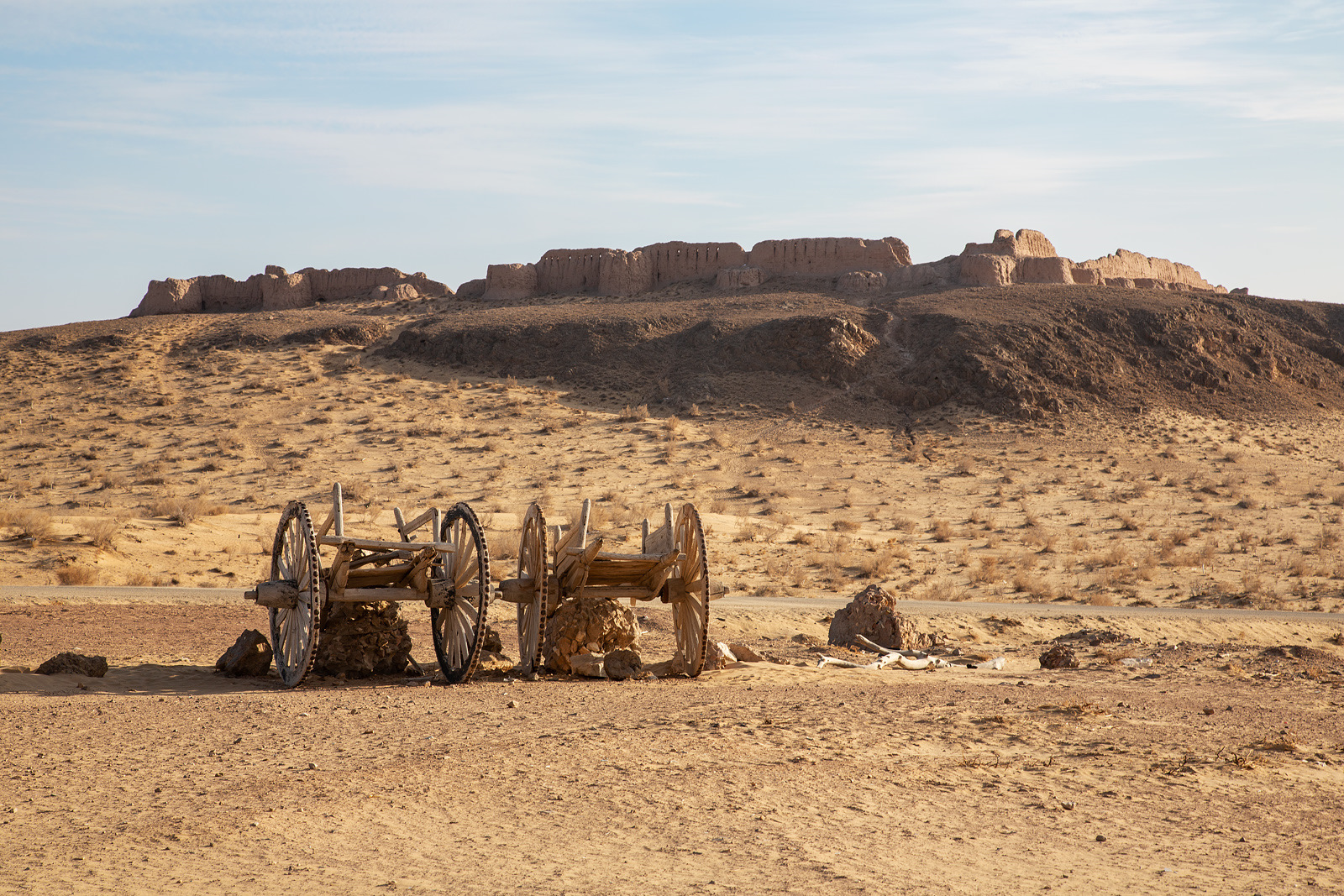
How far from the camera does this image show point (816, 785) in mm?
7789

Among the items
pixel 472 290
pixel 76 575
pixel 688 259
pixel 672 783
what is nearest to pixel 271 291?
pixel 472 290

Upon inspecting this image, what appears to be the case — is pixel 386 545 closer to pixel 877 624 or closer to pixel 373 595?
pixel 373 595

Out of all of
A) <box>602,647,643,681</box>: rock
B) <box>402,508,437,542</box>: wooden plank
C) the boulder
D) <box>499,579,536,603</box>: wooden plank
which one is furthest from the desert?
<box>402,508,437,542</box>: wooden plank

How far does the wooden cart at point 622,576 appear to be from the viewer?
11352 millimetres

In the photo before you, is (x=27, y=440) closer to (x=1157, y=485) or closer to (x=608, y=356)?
(x=608, y=356)

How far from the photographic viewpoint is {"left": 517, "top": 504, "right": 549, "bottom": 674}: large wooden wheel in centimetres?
1115

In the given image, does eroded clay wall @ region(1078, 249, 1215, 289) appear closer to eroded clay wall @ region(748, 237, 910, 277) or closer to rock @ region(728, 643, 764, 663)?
eroded clay wall @ region(748, 237, 910, 277)

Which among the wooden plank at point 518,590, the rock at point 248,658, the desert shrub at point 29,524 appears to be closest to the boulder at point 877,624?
the wooden plank at point 518,590

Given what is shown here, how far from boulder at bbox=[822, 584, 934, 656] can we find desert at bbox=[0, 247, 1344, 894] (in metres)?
0.54

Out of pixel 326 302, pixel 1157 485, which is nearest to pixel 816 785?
pixel 1157 485

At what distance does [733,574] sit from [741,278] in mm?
29207

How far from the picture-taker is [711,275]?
51.0 meters

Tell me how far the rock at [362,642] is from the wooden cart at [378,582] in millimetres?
323

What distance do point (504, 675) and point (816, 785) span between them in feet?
16.3
